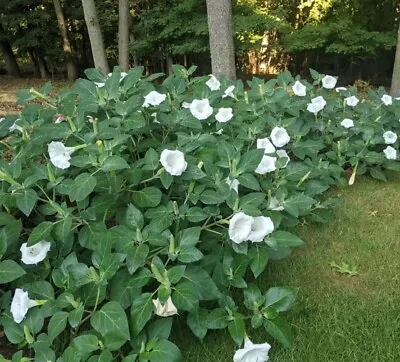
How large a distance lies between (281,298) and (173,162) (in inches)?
26.7

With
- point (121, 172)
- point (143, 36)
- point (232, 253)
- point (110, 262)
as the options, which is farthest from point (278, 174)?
point (143, 36)

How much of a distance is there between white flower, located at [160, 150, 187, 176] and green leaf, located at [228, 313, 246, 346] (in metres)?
0.60

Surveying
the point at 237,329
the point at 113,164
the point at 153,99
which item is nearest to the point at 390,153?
the point at 153,99

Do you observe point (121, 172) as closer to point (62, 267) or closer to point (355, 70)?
point (62, 267)

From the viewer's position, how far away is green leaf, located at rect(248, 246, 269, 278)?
1.78 m

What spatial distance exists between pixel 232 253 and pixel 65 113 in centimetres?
106

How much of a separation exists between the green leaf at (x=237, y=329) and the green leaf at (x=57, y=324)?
0.58 m

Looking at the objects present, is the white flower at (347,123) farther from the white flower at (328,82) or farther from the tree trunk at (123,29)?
the tree trunk at (123,29)

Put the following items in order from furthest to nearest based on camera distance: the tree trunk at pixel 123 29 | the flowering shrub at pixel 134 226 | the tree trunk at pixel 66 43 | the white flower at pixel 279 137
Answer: the tree trunk at pixel 66 43 → the tree trunk at pixel 123 29 → the white flower at pixel 279 137 → the flowering shrub at pixel 134 226

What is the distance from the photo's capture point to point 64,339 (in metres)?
1.80

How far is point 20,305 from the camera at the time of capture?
1.65 meters

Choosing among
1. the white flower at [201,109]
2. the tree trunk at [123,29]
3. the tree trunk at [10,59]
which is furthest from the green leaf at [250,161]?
the tree trunk at [10,59]

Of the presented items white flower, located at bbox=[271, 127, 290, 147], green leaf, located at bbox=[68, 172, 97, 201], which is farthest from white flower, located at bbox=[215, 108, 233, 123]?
green leaf, located at bbox=[68, 172, 97, 201]

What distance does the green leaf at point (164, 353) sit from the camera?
151 cm
